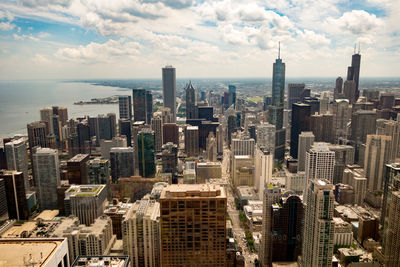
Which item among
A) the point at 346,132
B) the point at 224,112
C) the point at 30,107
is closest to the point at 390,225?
the point at 346,132

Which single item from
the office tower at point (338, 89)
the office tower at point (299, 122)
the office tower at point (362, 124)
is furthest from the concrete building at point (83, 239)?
the office tower at point (338, 89)

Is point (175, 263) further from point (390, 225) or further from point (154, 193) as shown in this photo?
point (390, 225)

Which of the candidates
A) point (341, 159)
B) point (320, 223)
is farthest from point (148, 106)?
point (320, 223)

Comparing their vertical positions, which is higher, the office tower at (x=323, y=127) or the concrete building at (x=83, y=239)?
the office tower at (x=323, y=127)

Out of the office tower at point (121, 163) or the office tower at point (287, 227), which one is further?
the office tower at point (121, 163)

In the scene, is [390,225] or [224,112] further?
[224,112]

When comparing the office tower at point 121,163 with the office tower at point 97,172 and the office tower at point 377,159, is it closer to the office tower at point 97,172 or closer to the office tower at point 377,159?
the office tower at point 97,172

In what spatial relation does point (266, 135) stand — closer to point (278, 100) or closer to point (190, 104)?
point (278, 100)
